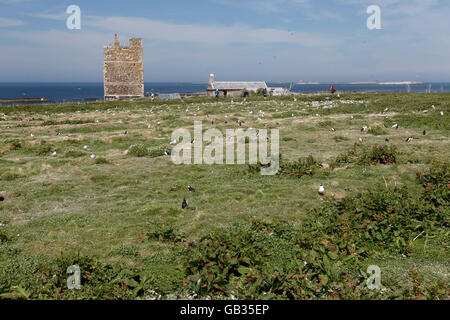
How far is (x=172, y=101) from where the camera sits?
52.3m

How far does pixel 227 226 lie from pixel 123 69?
6473 cm

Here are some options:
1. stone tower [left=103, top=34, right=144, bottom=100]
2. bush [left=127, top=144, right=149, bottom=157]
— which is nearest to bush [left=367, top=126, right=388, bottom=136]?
bush [left=127, top=144, right=149, bottom=157]

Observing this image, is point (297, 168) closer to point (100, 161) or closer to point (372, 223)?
point (372, 223)

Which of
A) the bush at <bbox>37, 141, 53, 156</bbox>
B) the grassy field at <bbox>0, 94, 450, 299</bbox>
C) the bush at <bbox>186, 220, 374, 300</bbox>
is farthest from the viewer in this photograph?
the bush at <bbox>37, 141, 53, 156</bbox>

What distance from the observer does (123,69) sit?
2724 inches

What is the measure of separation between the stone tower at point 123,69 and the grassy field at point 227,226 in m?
53.4

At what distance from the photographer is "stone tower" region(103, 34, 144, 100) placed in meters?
68.4

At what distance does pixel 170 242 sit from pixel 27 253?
3.26 meters

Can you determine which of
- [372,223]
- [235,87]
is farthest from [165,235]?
[235,87]

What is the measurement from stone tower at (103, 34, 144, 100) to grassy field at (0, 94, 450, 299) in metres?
53.4

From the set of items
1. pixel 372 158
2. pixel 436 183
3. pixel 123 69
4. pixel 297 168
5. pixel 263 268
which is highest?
pixel 123 69

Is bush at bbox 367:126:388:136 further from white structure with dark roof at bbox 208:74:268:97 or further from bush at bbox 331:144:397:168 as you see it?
white structure with dark roof at bbox 208:74:268:97

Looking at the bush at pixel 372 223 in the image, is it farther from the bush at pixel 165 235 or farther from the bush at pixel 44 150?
the bush at pixel 44 150
